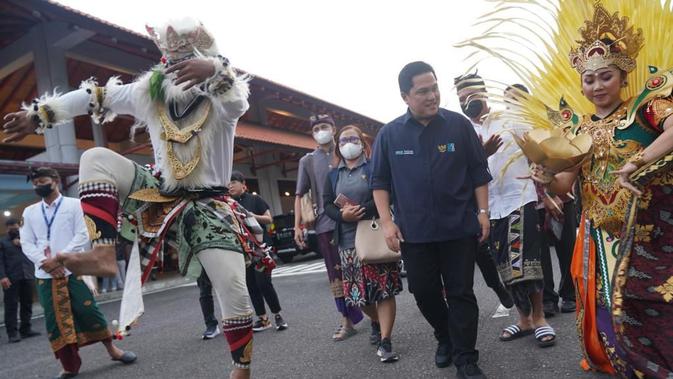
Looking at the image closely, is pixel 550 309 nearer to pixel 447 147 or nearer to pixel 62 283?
pixel 447 147

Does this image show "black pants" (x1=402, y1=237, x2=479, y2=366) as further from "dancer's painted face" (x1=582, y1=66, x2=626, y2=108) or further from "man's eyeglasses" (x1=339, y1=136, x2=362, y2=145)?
"man's eyeglasses" (x1=339, y1=136, x2=362, y2=145)

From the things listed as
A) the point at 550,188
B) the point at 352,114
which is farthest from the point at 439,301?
the point at 352,114

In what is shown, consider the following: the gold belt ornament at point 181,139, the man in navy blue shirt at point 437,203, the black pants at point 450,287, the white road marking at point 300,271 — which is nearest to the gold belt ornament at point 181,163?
the gold belt ornament at point 181,139

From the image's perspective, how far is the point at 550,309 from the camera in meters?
3.96

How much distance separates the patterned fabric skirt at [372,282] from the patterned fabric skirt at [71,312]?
220 centimetres

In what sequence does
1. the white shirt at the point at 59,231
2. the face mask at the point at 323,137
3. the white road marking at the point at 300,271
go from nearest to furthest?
the white shirt at the point at 59,231, the face mask at the point at 323,137, the white road marking at the point at 300,271

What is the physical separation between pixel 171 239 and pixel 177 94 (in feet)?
2.44

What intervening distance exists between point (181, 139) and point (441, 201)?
1433 millimetres

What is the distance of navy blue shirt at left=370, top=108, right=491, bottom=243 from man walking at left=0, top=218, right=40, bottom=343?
19.7ft

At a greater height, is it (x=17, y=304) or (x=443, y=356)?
(x=17, y=304)

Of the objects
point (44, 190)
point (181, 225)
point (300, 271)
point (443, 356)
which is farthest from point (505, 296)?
point (300, 271)

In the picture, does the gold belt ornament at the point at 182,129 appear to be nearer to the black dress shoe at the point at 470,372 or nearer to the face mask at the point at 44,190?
the black dress shoe at the point at 470,372

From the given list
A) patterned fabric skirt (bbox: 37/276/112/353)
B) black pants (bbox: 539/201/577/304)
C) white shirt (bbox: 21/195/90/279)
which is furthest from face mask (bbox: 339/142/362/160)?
patterned fabric skirt (bbox: 37/276/112/353)

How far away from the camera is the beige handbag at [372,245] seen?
3387 mm
